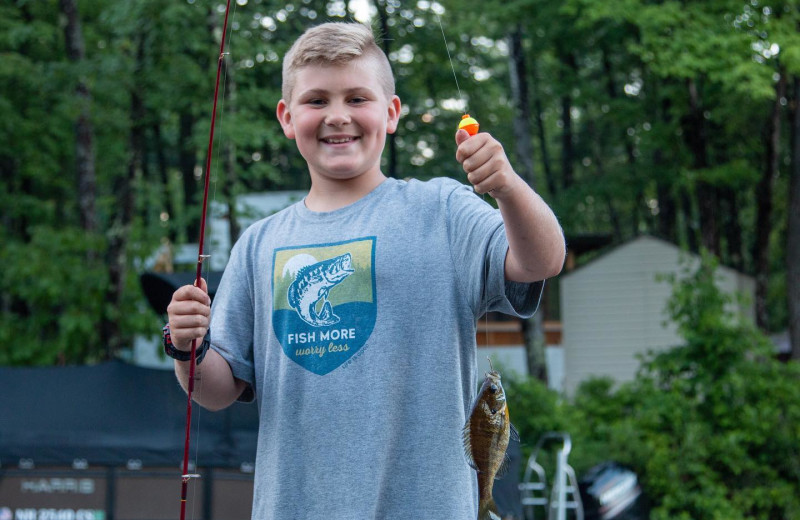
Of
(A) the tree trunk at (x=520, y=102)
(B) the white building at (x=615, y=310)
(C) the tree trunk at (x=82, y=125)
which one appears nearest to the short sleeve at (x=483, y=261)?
(C) the tree trunk at (x=82, y=125)

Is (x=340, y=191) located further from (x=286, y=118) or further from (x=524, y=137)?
(x=524, y=137)

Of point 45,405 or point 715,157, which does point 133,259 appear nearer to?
point 45,405

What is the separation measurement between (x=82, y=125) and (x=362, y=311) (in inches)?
522

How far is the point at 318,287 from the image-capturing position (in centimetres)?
197

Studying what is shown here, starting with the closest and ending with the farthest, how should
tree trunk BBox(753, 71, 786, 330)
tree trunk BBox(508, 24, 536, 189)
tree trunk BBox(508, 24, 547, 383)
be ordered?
tree trunk BBox(508, 24, 536, 189), tree trunk BBox(508, 24, 547, 383), tree trunk BBox(753, 71, 786, 330)

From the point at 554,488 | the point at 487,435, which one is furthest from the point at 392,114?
the point at 554,488

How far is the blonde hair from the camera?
79.4 inches

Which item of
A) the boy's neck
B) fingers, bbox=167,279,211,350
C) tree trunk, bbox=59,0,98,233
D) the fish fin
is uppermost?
tree trunk, bbox=59,0,98,233

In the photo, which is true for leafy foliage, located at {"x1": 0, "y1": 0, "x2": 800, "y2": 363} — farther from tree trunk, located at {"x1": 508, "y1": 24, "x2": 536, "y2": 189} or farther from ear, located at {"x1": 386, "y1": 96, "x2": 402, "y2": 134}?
ear, located at {"x1": 386, "y1": 96, "x2": 402, "y2": 134}

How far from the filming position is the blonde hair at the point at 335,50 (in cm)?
202

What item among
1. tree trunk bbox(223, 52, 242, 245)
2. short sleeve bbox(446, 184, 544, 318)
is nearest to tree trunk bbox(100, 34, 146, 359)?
tree trunk bbox(223, 52, 242, 245)

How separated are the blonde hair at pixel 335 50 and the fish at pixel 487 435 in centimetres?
75

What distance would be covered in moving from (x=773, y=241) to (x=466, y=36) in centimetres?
1612

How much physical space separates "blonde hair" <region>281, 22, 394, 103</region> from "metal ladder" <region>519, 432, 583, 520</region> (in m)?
6.44
